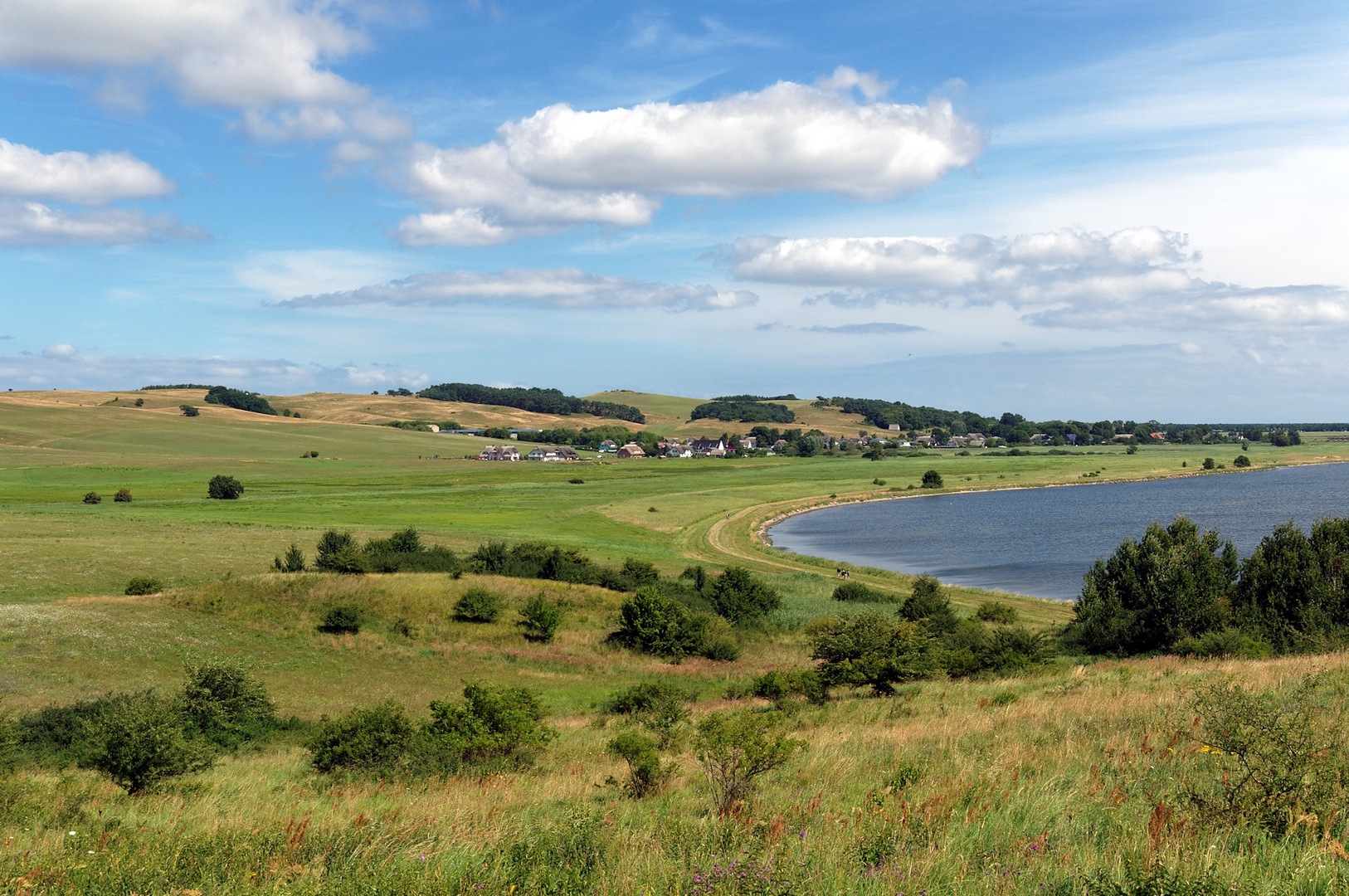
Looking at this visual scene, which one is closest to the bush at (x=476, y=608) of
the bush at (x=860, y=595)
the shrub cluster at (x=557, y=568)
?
→ the shrub cluster at (x=557, y=568)

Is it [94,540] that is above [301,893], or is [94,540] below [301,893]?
below

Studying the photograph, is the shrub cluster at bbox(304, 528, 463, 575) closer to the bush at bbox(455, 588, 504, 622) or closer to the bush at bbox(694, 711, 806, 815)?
the bush at bbox(455, 588, 504, 622)

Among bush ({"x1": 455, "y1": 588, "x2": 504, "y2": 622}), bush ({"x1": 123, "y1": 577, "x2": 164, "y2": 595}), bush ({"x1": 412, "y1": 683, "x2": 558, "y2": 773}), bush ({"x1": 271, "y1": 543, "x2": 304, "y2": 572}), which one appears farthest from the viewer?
bush ({"x1": 271, "y1": 543, "x2": 304, "y2": 572})

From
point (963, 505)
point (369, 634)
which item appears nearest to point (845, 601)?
point (369, 634)

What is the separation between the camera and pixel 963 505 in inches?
5049

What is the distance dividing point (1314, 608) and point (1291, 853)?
44.4m

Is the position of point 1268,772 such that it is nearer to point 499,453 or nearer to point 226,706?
point 226,706

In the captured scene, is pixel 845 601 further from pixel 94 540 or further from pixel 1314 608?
pixel 94 540

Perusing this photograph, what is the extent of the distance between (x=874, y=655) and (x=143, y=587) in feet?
132

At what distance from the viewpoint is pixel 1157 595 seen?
44.2m

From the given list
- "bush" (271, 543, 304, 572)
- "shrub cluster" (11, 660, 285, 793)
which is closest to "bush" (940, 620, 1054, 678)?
"shrub cluster" (11, 660, 285, 793)

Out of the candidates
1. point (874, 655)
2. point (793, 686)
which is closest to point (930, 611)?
point (874, 655)

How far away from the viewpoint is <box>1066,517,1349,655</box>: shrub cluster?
1602 inches

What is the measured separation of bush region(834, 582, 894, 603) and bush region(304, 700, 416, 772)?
40516 mm
